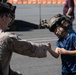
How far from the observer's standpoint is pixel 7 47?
3.27m

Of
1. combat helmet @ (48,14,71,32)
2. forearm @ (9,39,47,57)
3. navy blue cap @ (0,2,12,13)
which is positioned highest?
navy blue cap @ (0,2,12,13)

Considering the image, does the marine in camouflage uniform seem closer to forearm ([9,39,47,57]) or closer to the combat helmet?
forearm ([9,39,47,57])

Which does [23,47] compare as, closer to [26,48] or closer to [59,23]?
[26,48]

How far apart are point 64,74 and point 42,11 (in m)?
17.8

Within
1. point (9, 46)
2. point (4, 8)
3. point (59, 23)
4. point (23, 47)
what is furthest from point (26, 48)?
point (59, 23)

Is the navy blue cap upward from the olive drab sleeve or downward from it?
upward

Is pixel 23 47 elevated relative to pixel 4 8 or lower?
lower

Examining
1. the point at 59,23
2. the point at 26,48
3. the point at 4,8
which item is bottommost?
the point at 59,23

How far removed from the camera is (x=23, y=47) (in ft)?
10.8

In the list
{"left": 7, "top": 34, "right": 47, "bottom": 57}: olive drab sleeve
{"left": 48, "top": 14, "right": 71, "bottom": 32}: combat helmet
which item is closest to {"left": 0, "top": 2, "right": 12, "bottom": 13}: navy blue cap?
{"left": 7, "top": 34, "right": 47, "bottom": 57}: olive drab sleeve

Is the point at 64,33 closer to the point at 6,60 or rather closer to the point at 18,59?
the point at 6,60

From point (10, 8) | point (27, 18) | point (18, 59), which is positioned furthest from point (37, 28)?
point (10, 8)

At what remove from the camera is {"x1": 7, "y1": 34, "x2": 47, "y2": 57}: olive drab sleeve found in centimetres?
327

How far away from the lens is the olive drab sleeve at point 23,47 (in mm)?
3268
